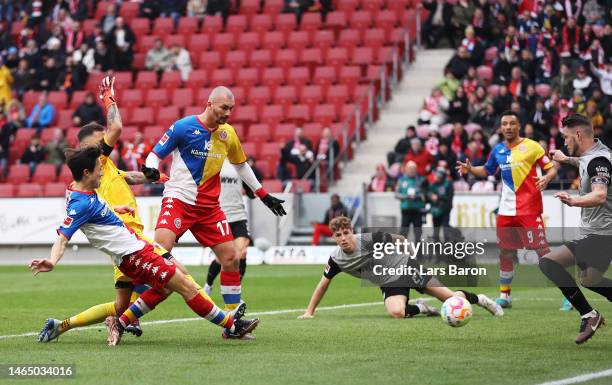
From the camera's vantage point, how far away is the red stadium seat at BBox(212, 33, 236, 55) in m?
35.3

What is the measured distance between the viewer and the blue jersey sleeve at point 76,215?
10.2 meters

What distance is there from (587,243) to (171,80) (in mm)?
25130

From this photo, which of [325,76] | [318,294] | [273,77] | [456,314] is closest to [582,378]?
[456,314]

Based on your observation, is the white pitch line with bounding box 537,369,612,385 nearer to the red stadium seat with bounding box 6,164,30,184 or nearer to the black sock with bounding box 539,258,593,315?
the black sock with bounding box 539,258,593,315

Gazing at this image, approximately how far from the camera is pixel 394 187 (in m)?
27.9

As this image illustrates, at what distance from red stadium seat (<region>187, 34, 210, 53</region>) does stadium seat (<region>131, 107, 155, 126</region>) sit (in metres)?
2.84

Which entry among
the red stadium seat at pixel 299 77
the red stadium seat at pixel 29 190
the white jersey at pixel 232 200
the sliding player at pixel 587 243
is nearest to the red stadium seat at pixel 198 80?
the red stadium seat at pixel 299 77

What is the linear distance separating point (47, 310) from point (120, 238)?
5.35 meters

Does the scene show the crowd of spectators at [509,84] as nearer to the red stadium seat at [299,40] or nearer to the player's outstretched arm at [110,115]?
the red stadium seat at [299,40]

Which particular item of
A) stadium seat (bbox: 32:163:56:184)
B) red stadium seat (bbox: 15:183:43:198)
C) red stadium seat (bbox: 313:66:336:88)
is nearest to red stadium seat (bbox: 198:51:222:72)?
red stadium seat (bbox: 313:66:336:88)

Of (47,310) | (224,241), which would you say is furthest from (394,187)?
(224,241)

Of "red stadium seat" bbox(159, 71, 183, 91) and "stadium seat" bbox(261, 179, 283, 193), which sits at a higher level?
"red stadium seat" bbox(159, 71, 183, 91)

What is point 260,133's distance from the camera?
104 feet

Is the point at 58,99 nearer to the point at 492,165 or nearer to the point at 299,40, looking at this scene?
the point at 299,40
